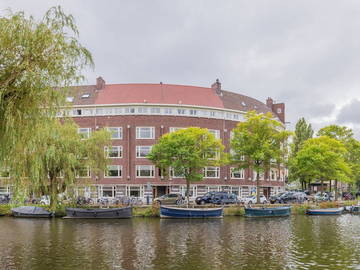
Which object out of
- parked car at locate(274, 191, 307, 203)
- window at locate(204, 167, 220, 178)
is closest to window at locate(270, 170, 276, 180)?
window at locate(204, 167, 220, 178)

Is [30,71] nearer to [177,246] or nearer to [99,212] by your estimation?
[177,246]

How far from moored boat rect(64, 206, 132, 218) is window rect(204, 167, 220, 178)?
23849 millimetres

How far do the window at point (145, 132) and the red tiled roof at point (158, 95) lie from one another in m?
4.84

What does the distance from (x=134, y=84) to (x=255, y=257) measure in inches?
2166

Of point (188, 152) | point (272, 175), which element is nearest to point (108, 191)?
point (188, 152)

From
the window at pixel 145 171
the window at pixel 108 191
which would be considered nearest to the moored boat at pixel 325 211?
the window at pixel 145 171

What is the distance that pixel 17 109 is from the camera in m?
16.5

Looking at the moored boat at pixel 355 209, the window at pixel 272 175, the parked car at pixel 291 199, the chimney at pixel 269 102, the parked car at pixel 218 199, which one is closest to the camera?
the parked car at pixel 218 199

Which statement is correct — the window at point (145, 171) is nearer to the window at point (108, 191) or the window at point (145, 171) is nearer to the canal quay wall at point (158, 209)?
the window at point (108, 191)

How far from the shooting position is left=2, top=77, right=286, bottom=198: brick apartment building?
68.8 meters

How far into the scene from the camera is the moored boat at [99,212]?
48.4m

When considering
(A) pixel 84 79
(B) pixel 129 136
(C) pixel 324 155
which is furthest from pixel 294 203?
(A) pixel 84 79

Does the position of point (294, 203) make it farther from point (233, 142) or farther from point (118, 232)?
point (118, 232)

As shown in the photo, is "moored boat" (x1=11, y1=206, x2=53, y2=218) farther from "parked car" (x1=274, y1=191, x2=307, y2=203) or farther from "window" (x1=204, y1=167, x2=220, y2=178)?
"parked car" (x1=274, y1=191, x2=307, y2=203)
